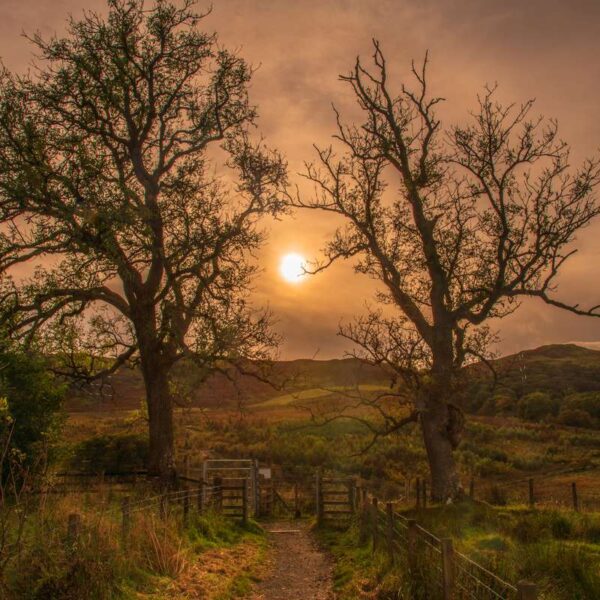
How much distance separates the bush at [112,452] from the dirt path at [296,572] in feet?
43.6

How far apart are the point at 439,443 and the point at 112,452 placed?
20.2m

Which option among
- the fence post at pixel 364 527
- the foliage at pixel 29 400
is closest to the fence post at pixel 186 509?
the foliage at pixel 29 400

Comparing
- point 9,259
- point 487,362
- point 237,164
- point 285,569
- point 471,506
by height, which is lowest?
point 285,569

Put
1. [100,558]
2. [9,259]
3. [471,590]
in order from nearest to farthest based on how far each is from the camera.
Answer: [471,590] → [100,558] → [9,259]

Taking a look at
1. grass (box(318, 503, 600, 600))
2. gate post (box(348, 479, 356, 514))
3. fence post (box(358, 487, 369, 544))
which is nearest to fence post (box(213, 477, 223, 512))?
grass (box(318, 503, 600, 600))

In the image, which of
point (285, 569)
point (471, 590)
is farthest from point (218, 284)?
point (471, 590)

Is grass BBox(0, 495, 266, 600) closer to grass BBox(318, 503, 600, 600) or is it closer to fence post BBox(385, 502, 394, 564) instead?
grass BBox(318, 503, 600, 600)

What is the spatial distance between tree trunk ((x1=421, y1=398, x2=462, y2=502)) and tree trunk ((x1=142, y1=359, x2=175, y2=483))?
8449 millimetres

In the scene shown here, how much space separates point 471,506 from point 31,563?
39.0 feet

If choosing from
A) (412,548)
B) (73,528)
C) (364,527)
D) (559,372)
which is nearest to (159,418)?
(364,527)

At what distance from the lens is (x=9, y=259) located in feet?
62.5

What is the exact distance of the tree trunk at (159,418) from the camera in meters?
21.0

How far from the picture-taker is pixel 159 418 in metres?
21.4

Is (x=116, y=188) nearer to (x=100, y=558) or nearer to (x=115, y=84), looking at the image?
(x=115, y=84)
